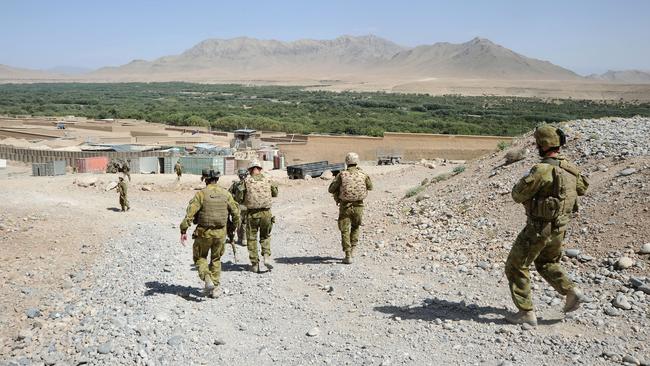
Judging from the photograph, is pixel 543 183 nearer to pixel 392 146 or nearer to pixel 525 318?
pixel 525 318

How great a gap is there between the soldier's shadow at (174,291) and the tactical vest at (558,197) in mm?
3589

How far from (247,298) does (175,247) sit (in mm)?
3672

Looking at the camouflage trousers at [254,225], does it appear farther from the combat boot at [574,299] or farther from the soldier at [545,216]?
the combat boot at [574,299]

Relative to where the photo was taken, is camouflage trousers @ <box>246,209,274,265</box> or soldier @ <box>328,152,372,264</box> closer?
camouflage trousers @ <box>246,209,274,265</box>

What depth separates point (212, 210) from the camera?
6.56m

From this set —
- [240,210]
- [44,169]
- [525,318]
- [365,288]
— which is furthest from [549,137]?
[44,169]

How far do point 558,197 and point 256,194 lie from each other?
3.81 metres

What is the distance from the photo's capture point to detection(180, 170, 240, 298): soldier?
655 centimetres

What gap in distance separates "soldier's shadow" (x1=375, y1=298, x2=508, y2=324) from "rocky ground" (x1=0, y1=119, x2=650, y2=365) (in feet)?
0.06

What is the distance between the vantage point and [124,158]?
1078 inches

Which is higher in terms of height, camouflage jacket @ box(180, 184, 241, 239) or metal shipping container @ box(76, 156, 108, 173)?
camouflage jacket @ box(180, 184, 241, 239)

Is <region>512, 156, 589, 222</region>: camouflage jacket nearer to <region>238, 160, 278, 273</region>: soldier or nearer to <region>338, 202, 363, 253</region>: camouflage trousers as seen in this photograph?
<region>338, 202, 363, 253</region>: camouflage trousers

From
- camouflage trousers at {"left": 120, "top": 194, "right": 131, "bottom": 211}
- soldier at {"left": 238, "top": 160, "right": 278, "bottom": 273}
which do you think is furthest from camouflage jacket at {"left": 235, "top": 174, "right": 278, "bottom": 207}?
camouflage trousers at {"left": 120, "top": 194, "right": 131, "bottom": 211}

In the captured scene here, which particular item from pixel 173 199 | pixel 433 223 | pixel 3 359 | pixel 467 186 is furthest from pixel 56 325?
pixel 173 199
